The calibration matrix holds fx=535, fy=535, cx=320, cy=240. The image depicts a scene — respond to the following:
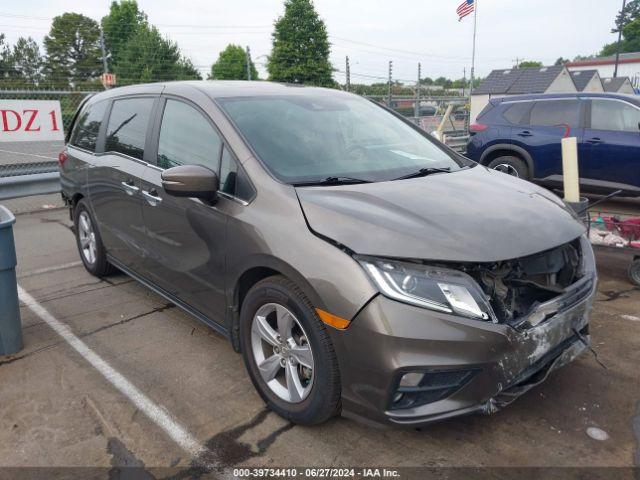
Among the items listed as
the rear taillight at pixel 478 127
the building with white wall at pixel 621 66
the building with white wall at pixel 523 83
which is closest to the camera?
the rear taillight at pixel 478 127

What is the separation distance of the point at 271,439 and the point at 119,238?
2323 mm


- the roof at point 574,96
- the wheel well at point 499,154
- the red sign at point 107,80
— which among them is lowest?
the wheel well at point 499,154

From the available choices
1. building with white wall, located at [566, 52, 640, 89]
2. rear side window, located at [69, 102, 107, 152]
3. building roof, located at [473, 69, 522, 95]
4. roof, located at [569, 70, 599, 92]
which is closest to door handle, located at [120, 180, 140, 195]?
rear side window, located at [69, 102, 107, 152]

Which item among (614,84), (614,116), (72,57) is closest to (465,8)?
(614,116)

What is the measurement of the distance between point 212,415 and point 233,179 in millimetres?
1294

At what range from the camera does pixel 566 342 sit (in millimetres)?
2697

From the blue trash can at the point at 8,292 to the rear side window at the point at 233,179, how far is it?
141 centimetres

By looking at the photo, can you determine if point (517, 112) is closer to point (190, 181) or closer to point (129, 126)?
point (129, 126)

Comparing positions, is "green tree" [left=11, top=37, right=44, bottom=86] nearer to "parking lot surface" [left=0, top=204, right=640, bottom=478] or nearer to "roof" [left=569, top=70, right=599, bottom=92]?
"parking lot surface" [left=0, top=204, right=640, bottom=478]

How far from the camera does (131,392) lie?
3.13m

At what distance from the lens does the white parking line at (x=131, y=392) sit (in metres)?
2.66

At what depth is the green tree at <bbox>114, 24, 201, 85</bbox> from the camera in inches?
845

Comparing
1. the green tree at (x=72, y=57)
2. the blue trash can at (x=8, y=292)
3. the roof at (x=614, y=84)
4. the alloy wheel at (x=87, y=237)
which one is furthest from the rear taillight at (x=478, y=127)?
the roof at (x=614, y=84)

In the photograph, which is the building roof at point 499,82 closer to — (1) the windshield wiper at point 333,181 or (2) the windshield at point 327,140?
(2) the windshield at point 327,140
